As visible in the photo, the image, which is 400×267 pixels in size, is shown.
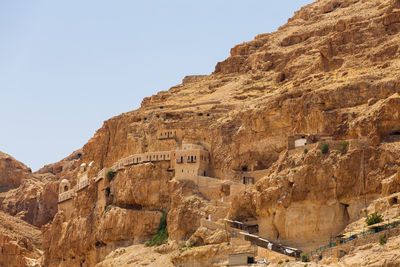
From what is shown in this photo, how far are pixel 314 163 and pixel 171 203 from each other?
18224mm

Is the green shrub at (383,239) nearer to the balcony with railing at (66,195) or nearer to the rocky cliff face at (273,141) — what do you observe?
the rocky cliff face at (273,141)

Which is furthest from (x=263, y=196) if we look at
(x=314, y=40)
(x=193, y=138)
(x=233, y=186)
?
(x=314, y=40)

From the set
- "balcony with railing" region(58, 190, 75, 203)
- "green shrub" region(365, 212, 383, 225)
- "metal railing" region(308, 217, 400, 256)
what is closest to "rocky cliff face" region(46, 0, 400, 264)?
"green shrub" region(365, 212, 383, 225)

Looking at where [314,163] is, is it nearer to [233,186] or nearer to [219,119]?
[233,186]

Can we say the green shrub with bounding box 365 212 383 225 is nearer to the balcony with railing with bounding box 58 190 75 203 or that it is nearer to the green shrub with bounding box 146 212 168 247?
the green shrub with bounding box 146 212 168 247

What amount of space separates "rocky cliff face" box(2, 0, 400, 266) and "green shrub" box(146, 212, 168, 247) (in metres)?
0.70

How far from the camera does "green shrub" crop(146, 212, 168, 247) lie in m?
80.4

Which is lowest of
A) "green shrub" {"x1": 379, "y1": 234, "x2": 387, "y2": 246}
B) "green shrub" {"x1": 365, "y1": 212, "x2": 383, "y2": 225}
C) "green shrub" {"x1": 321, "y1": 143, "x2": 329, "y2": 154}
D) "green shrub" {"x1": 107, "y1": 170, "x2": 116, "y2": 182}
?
"green shrub" {"x1": 379, "y1": 234, "x2": 387, "y2": 246}

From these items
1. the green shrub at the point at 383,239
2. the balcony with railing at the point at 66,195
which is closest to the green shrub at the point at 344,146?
the green shrub at the point at 383,239

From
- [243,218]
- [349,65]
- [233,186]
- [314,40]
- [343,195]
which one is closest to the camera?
[343,195]

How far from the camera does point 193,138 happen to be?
8756 cm

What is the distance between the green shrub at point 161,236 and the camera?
80.4 m

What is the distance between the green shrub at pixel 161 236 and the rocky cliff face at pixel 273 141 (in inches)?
27.4

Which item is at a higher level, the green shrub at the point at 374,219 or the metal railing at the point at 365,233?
the green shrub at the point at 374,219
